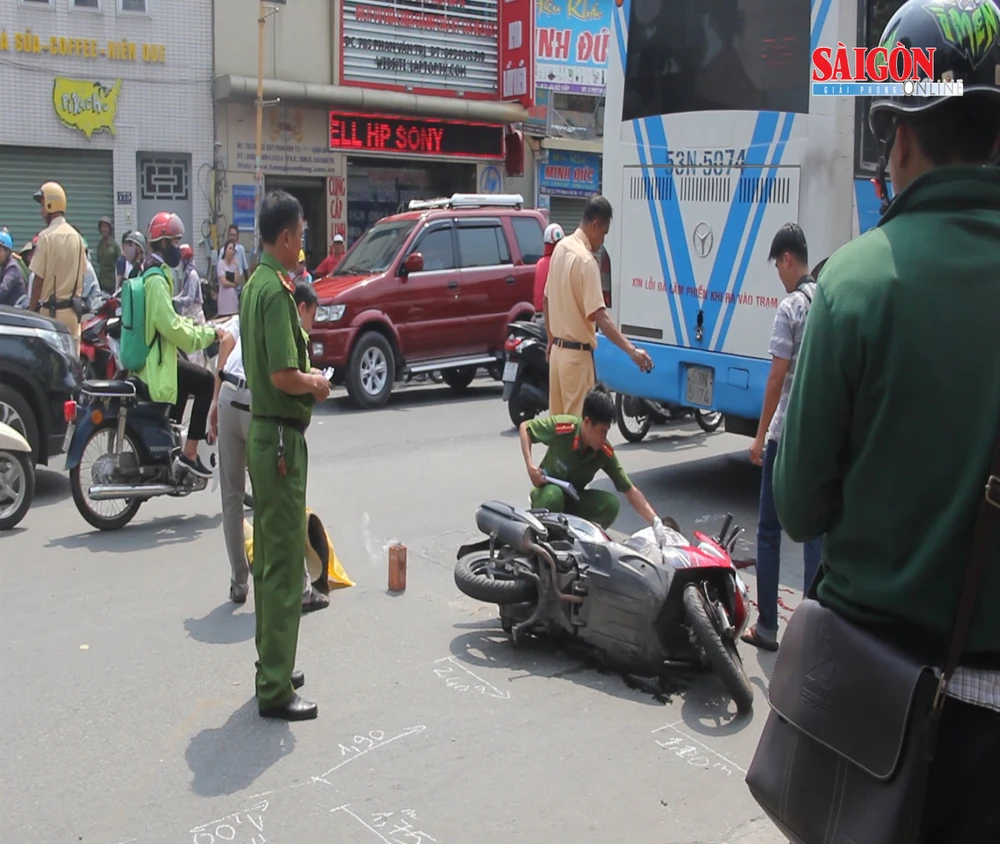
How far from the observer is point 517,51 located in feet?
77.6

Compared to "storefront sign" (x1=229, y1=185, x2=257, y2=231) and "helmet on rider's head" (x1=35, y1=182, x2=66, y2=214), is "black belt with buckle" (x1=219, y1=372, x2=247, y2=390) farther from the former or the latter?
"storefront sign" (x1=229, y1=185, x2=257, y2=231)

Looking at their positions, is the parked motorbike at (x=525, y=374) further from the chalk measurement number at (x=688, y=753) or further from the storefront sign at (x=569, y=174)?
the storefront sign at (x=569, y=174)

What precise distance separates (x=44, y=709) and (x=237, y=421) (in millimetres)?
1760

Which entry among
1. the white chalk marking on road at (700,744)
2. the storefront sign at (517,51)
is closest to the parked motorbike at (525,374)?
the white chalk marking on road at (700,744)

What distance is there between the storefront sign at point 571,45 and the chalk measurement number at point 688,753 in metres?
21.7

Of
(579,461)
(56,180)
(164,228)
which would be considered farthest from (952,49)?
(56,180)

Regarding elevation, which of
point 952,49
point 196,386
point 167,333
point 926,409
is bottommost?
point 196,386

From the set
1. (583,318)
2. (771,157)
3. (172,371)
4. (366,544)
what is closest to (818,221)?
(771,157)

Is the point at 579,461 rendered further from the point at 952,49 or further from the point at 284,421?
the point at 952,49

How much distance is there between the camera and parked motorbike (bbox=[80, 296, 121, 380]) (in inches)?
456

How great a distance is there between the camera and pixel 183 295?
12.2 metres

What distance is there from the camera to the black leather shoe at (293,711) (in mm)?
4738

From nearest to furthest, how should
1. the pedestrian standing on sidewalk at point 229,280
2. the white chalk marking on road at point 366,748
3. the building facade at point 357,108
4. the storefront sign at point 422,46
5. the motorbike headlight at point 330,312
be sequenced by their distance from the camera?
the white chalk marking on road at point 366,748, the motorbike headlight at point 330,312, the pedestrian standing on sidewalk at point 229,280, the building facade at point 357,108, the storefront sign at point 422,46

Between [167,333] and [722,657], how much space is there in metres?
4.52
